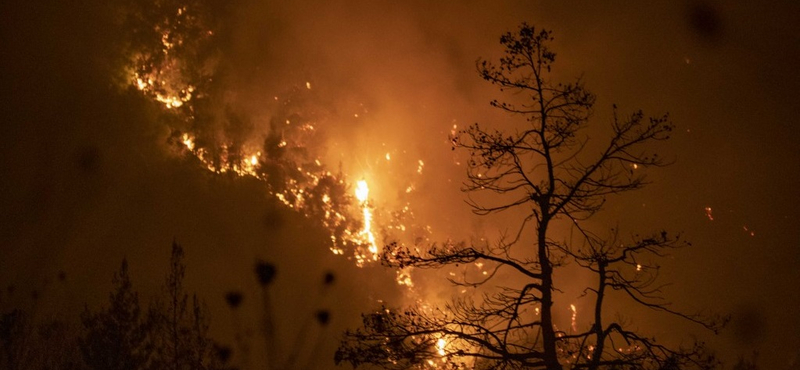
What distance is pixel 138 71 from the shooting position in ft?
97.9

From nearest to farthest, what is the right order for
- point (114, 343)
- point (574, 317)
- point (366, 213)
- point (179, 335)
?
point (114, 343) → point (179, 335) → point (574, 317) → point (366, 213)

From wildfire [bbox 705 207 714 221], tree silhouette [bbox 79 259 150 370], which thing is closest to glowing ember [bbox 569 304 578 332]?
wildfire [bbox 705 207 714 221]

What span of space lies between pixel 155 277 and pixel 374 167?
33.8 ft

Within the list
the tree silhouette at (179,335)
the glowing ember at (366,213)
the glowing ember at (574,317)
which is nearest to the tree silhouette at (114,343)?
the tree silhouette at (179,335)

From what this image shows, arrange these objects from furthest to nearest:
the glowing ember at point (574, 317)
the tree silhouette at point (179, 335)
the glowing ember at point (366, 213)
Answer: the glowing ember at point (366, 213) < the glowing ember at point (574, 317) < the tree silhouette at point (179, 335)

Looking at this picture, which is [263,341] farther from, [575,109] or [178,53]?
[575,109]

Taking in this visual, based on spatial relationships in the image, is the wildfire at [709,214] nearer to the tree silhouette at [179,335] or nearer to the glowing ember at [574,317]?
the glowing ember at [574,317]

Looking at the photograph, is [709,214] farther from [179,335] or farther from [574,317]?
[179,335]

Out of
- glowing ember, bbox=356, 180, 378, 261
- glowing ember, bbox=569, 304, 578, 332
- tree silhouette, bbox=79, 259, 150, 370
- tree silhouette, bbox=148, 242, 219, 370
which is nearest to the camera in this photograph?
tree silhouette, bbox=79, 259, 150, 370

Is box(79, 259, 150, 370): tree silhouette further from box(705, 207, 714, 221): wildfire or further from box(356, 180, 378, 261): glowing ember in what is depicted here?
box(705, 207, 714, 221): wildfire

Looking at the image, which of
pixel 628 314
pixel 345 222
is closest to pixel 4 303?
pixel 345 222

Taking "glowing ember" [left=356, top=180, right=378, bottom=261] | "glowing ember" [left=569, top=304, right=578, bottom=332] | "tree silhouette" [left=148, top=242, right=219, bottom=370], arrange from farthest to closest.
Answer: "glowing ember" [left=356, top=180, right=378, bottom=261] → "glowing ember" [left=569, top=304, right=578, bottom=332] → "tree silhouette" [left=148, top=242, right=219, bottom=370]

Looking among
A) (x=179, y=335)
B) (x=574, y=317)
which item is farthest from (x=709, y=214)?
(x=179, y=335)

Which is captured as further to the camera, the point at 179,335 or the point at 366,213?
the point at 366,213
